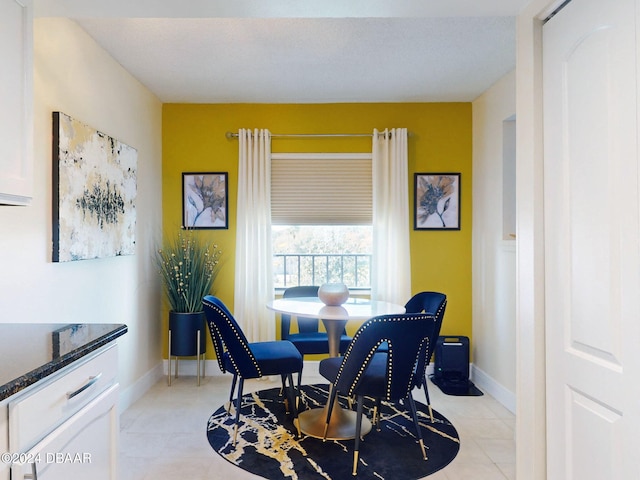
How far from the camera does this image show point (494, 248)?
3.76 meters

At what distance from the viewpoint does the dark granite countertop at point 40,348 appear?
1.10 m

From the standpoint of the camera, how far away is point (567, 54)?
150cm

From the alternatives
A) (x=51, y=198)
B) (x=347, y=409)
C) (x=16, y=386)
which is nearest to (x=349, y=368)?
(x=347, y=409)

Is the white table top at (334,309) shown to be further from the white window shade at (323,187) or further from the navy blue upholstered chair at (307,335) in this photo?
the white window shade at (323,187)

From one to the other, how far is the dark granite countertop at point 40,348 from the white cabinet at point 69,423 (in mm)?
38

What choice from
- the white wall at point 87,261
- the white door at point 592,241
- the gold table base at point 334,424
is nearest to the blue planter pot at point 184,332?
the white wall at point 87,261

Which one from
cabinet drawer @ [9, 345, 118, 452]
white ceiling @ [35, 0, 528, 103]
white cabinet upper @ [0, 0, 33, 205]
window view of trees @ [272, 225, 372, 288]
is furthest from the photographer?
window view of trees @ [272, 225, 372, 288]

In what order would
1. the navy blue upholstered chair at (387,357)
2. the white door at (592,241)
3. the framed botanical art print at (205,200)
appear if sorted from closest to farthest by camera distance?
the white door at (592,241)
the navy blue upholstered chair at (387,357)
the framed botanical art print at (205,200)

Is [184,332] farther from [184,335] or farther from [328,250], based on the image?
[328,250]

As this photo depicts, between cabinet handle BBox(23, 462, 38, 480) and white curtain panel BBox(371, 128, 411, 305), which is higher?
white curtain panel BBox(371, 128, 411, 305)

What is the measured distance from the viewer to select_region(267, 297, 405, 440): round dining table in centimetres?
278

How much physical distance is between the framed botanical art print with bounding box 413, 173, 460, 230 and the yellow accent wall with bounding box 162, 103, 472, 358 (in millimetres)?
61

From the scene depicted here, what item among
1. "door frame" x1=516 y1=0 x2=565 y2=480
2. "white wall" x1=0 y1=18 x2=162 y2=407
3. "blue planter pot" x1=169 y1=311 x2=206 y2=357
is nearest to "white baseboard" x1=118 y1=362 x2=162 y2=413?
"white wall" x1=0 y1=18 x2=162 y2=407

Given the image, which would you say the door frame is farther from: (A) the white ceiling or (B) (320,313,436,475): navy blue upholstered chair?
(B) (320,313,436,475): navy blue upholstered chair
